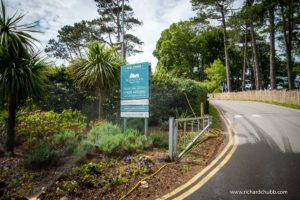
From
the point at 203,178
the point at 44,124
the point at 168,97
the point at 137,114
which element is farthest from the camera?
the point at 168,97

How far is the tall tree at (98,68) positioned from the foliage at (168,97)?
7.75 ft

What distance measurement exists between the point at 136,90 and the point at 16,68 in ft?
12.3

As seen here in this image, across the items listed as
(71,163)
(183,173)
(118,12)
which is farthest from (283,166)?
(118,12)

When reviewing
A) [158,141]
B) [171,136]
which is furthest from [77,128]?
[171,136]

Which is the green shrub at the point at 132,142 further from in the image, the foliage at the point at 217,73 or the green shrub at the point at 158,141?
the foliage at the point at 217,73

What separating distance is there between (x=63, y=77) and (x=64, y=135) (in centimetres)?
427

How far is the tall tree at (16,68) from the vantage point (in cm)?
600

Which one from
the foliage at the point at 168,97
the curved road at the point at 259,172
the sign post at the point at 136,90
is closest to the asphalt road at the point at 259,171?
the curved road at the point at 259,172

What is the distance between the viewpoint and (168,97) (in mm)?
10953

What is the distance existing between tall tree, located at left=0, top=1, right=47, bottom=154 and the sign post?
2820 mm

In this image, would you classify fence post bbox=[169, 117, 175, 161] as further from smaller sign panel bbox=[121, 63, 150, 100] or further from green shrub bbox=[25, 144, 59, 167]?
green shrub bbox=[25, 144, 59, 167]

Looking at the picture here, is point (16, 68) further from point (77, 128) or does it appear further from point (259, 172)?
point (259, 172)

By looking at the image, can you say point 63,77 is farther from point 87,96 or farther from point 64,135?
point 64,135

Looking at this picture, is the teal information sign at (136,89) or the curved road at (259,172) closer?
the curved road at (259,172)
